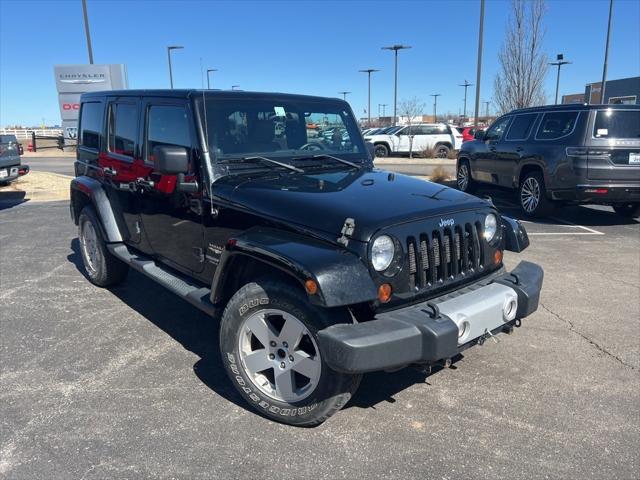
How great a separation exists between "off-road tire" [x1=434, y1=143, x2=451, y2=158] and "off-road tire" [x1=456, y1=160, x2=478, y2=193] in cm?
1358

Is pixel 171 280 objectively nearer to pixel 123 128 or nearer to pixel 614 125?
pixel 123 128

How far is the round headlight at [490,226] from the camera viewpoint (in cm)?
350

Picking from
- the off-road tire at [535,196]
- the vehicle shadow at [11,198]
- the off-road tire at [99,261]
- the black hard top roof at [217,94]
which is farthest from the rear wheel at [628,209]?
the vehicle shadow at [11,198]

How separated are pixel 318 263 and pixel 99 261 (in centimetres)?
351

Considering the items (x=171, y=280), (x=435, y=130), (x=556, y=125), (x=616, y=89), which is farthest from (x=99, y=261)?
(x=616, y=89)

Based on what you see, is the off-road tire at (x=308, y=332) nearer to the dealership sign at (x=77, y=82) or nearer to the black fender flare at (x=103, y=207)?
the black fender flare at (x=103, y=207)

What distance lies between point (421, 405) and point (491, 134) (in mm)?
8749

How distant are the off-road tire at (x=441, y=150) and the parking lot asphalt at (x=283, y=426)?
21103 mm

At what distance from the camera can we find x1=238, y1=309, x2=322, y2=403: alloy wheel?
113 inches

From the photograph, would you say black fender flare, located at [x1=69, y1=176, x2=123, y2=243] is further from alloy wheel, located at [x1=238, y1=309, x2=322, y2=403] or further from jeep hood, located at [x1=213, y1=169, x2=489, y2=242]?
alloy wheel, located at [x1=238, y1=309, x2=322, y2=403]

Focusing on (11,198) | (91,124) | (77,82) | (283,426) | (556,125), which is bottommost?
(283,426)

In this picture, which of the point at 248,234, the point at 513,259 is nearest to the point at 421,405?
the point at 248,234

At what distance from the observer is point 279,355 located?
3.01 metres

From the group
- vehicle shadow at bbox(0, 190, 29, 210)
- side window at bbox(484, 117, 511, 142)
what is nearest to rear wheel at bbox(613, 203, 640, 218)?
side window at bbox(484, 117, 511, 142)
